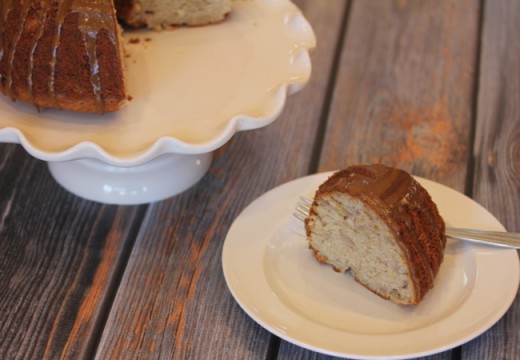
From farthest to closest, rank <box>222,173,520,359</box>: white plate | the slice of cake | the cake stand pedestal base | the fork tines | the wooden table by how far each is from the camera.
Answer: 1. the slice of cake
2. the cake stand pedestal base
3. the fork tines
4. the wooden table
5. <box>222,173,520,359</box>: white plate

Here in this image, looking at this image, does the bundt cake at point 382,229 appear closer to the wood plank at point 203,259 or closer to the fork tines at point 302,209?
the fork tines at point 302,209

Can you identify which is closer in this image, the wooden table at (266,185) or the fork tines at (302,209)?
the wooden table at (266,185)

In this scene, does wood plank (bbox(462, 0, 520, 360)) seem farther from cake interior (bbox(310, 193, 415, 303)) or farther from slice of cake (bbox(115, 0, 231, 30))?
slice of cake (bbox(115, 0, 231, 30))

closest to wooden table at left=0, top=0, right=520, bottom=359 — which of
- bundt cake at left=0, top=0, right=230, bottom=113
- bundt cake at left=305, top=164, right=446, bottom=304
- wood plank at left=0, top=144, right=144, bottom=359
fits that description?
wood plank at left=0, top=144, right=144, bottom=359

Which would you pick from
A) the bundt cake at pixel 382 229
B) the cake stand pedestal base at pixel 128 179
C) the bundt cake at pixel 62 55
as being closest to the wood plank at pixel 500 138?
the bundt cake at pixel 382 229

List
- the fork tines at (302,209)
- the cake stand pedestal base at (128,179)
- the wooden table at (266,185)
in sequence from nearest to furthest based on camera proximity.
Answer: the wooden table at (266,185) → the fork tines at (302,209) → the cake stand pedestal base at (128,179)

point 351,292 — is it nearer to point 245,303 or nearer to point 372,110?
point 245,303

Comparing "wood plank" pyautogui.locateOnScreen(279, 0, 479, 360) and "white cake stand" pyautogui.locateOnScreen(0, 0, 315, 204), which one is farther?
"wood plank" pyautogui.locateOnScreen(279, 0, 479, 360)
